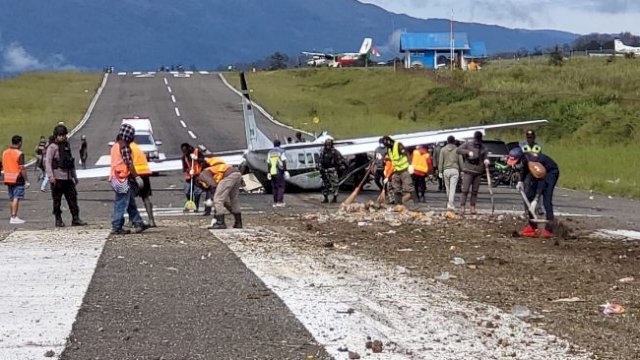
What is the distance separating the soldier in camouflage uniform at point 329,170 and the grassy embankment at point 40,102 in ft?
78.7

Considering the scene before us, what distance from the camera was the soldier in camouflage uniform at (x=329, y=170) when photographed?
1041 inches

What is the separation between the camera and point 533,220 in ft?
58.1

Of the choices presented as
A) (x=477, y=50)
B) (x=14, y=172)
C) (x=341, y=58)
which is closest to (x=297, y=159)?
(x=14, y=172)

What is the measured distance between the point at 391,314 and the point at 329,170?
52.7ft

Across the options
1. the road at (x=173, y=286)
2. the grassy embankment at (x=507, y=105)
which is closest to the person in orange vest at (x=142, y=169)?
the road at (x=173, y=286)

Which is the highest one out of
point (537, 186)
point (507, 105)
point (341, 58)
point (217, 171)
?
point (341, 58)

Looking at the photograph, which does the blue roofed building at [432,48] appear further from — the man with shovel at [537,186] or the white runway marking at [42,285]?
the white runway marking at [42,285]

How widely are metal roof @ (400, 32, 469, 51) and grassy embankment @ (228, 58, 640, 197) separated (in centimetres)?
1801

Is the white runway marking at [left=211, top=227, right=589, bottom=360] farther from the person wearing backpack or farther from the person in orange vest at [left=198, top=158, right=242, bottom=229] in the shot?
the person wearing backpack

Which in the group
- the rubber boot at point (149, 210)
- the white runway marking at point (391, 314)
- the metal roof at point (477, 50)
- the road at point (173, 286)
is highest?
the metal roof at point (477, 50)

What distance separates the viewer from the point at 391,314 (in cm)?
1045

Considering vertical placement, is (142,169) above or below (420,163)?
above

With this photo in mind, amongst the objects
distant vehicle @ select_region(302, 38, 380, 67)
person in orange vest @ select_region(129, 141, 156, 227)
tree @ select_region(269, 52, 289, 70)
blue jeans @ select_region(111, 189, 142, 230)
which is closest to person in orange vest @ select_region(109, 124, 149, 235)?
blue jeans @ select_region(111, 189, 142, 230)

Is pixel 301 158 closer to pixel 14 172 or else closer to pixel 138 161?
pixel 14 172
